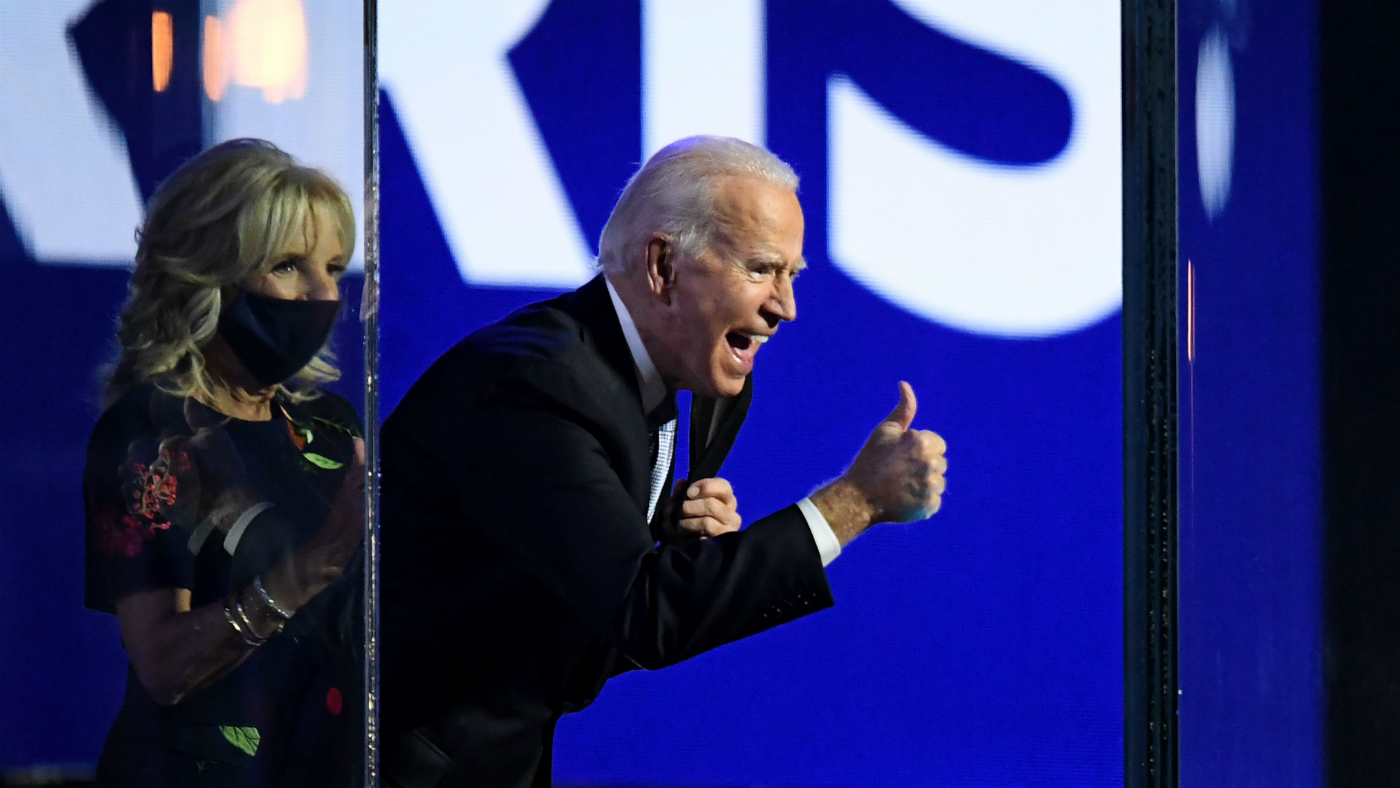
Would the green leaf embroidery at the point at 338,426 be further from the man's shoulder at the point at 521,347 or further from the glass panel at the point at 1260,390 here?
the man's shoulder at the point at 521,347

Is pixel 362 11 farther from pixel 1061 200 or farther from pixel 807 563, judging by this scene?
pixel 1061 200

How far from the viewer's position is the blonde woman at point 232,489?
2.14ft

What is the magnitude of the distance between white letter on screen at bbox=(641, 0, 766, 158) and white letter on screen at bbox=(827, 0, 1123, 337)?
15 cm

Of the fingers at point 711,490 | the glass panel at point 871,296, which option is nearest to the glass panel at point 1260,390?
the fingers at point 711,490

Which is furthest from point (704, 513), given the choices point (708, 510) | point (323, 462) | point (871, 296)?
point (871, 296)

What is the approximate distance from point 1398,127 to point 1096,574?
2150 millimetres

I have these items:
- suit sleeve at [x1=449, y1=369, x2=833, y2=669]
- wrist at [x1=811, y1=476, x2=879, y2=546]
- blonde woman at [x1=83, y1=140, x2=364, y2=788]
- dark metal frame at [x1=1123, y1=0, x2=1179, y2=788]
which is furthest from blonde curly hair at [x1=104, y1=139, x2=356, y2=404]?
wrist at [x1=811, y1=476, x2=879, y2=546]

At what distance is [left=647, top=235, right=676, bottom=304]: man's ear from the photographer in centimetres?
159

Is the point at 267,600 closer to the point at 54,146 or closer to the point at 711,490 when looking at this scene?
the point at 54,146

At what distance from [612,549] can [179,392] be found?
0.64 meters

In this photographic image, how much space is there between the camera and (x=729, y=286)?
1.64 metres

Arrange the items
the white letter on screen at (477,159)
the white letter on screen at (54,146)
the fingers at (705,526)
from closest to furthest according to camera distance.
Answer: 1. the white letter on screen at (54,146)
2. the fingers at (705,526)
3. the white letter on screen at (477,159)

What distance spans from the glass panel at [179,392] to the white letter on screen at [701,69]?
192cm

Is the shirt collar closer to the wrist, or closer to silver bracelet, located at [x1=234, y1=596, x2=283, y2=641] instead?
the wrist
